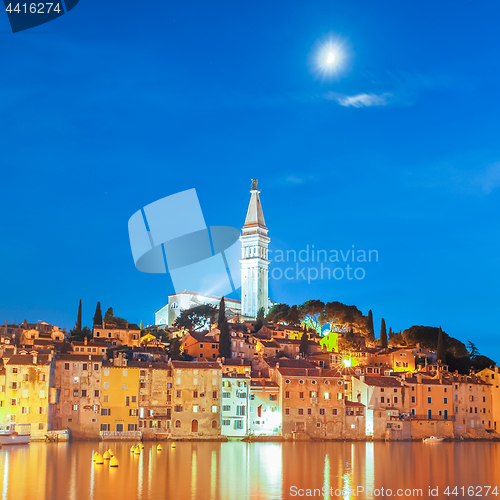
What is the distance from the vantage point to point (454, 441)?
2424 inches

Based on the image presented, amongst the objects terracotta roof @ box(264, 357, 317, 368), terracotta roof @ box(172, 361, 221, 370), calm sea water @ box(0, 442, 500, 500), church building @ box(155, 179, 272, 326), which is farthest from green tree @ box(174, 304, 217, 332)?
calm sea water @ box(0, 442, 500, 500)

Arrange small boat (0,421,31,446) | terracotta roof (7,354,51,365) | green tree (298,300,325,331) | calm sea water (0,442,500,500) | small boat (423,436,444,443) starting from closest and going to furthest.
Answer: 1. calm sea water (0,442,500,500)
2. small boat (0,421,31,446)
3. terracotta roof (7,354,51,365)
4. small boat (423,436,444,443)
5. green tree (298,300,325,331)

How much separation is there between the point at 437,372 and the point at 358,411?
11.4 metres

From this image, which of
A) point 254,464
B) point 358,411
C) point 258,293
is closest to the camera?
point 254,464

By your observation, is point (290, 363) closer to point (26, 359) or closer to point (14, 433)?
point (26, 359)

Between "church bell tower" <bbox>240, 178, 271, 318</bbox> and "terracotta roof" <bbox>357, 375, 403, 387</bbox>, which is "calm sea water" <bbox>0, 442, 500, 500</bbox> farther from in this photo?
"church bell tower" <bbox>240, 178, 271, 318</bbox>

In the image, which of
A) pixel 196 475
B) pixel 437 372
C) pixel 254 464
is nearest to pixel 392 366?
pixel 437 372

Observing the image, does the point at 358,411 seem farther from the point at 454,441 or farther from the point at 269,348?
the point at 269,348

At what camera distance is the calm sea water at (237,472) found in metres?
30.9

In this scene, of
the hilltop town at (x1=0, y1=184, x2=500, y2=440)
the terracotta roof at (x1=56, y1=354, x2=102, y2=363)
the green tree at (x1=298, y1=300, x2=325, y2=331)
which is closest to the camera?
the hilltop town at (x1=0, y1=184, x2=500, y2=440)

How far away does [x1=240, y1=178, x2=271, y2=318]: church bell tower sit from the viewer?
11419cm

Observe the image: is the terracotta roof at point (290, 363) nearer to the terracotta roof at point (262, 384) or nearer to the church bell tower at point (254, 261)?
the terracotta roof at point (262, 384)

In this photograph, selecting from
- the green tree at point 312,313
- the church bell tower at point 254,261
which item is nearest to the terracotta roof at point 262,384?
the green tree at point 312,313

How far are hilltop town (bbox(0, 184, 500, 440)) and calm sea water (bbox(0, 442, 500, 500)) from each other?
12.6 ft
